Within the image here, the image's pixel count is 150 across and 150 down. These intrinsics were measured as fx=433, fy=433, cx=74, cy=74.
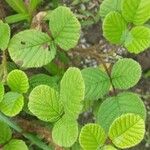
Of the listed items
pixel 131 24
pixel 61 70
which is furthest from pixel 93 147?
pixel 61 70

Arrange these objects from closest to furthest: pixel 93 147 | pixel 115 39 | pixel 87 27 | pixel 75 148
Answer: pixel 93 147
pixel 115 39
pixel 75 148
pixel 87 27

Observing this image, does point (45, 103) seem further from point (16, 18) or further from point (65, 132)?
point (16, 18)

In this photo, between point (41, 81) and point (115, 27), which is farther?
point (41, 81)

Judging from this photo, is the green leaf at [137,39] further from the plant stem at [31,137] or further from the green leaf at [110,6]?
the plant stem at [31,137]

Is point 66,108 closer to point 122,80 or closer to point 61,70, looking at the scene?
point 122,80

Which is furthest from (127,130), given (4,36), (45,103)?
(4,36)

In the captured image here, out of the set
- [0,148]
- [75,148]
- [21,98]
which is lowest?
[75,148]

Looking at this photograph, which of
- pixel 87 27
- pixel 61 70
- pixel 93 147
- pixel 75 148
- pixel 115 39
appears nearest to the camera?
pixel 93 147
